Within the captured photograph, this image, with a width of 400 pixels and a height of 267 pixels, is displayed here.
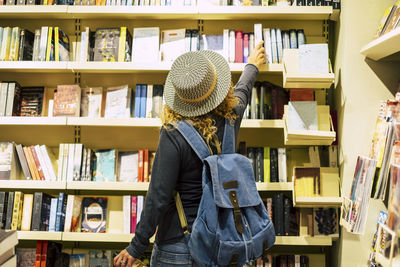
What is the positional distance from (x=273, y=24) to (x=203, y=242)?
194 cm

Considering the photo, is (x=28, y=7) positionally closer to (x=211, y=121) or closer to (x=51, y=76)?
(x=51, y=76)

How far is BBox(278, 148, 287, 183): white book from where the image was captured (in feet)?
8.49

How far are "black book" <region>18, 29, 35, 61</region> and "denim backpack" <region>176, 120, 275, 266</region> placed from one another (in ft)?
5.75

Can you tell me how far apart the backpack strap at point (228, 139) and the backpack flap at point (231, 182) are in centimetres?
4

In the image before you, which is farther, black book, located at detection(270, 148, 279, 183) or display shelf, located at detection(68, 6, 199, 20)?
display shelf, located at detection(68, 6, 199, 20)

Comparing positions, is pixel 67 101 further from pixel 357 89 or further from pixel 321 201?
pixel 357 89

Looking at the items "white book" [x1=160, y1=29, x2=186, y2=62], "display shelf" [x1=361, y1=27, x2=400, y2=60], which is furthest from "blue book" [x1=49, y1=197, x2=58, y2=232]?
"display shelf" [x1=361, y1=27, x2=400, y2=60]

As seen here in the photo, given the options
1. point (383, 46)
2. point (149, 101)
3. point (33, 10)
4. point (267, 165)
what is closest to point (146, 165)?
point (149, 101)

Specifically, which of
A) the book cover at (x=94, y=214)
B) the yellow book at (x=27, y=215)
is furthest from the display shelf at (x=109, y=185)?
the yellow book at (x=27, y=215)

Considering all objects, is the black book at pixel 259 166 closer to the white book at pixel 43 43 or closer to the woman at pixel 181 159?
the woman at pixel 181 159

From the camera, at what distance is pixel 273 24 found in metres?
2.90

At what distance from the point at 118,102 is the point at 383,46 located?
179 cm

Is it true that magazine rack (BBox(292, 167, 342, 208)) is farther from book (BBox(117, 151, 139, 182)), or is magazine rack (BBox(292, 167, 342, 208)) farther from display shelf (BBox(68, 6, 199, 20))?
display shelf (BBox(68, 6, 199, 20))

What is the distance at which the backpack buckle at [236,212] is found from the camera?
1560 millimetres
